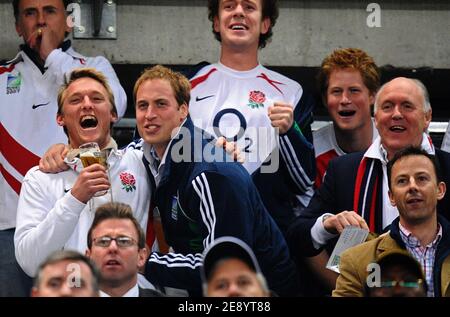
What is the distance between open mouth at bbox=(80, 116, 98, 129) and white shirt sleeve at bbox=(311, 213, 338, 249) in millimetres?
1166

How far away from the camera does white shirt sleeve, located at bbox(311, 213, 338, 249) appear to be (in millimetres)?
6230

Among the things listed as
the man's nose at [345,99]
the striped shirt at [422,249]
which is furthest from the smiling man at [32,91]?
the striped shirt at [422,249]

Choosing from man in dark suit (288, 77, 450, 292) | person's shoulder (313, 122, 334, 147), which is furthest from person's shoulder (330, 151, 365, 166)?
person's shoulder (313, 122, 334, 147)

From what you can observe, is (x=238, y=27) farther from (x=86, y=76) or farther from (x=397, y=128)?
(x=397, y=128)

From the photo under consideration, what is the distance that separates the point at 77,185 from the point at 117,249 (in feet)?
1.39

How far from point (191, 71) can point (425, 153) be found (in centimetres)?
156

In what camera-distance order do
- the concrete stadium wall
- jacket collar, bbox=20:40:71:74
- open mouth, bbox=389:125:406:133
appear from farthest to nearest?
the concrete stadium wall → jacket collar, bbox=20:40:71:74 → open mouth, bbox=389:125:406:133

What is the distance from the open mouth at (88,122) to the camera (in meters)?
6.34

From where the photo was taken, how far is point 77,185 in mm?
5871

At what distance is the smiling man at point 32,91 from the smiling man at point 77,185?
375 mm

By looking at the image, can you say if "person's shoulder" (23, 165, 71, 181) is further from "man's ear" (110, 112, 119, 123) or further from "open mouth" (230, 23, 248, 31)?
"open mouth" (230, 23, 248, 31)

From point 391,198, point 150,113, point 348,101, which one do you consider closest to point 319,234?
point 391,198

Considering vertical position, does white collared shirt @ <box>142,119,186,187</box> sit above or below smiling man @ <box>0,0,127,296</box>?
below

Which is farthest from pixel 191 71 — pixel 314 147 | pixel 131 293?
pixel 131 293
